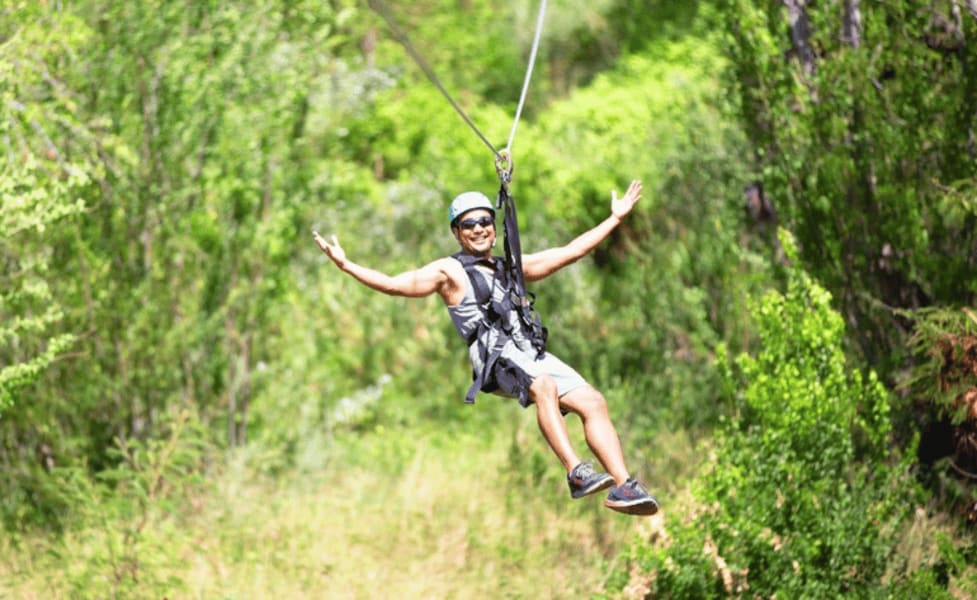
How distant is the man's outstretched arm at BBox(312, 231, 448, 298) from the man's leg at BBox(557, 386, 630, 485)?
0.73 metres

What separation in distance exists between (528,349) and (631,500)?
0.81 metres

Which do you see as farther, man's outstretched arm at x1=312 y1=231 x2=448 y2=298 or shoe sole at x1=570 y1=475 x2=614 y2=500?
man's outstretched arm at x1=312 y1=231 x2=448 y2=298

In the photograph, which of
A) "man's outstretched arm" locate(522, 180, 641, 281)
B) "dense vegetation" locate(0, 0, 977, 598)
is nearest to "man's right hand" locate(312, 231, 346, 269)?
"man's outstretched arm" locate(522, 180, 641, 281)

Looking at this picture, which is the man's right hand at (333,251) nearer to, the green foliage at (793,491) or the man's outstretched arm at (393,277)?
the man's outstretched arm at (393,277)

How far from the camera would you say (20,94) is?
1023 centimetres

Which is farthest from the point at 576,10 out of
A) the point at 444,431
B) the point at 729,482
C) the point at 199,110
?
the point at 729,482

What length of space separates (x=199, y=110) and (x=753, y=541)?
6107mm

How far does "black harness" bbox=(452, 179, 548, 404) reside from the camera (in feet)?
19.8

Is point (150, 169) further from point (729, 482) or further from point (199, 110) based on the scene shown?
point (729, 482)

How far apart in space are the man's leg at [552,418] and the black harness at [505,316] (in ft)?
0.24

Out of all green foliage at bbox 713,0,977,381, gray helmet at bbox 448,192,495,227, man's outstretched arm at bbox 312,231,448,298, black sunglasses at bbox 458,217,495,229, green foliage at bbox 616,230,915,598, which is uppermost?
gray helmet at bbox 448,192,495,227

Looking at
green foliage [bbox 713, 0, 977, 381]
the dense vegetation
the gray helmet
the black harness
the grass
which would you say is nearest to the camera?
the black harness

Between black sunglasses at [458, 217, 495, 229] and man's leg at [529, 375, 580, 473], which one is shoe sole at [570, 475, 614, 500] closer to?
man's leg at [529, 375, 580, 473]

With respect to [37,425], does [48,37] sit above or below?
above
